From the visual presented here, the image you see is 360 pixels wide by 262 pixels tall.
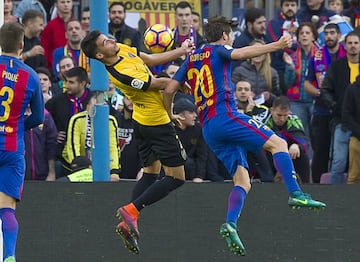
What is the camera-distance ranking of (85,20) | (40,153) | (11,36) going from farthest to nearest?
(85,20) → (40,153) → (11,36)

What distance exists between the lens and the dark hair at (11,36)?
12.2 meters

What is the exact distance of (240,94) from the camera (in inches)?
631

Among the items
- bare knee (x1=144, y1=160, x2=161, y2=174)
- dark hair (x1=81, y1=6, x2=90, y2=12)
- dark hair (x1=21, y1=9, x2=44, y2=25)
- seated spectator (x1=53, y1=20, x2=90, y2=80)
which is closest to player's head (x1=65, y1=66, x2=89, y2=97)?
seated spectator (x1=53, y1=20, x2=90, y2=80)

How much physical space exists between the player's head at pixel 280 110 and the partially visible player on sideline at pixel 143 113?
2.59 m

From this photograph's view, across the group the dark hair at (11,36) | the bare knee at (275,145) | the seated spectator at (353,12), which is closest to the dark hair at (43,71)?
the dark hair at (11,36)

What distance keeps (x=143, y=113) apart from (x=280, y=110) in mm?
2835

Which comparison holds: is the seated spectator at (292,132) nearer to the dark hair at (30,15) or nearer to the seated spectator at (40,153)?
the seated spectator at (40,153)

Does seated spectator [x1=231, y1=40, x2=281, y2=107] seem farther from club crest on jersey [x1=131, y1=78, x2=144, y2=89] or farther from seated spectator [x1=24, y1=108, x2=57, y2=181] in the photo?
club crest on jersey [x1=131, y1=78, x2=144, y2=89]

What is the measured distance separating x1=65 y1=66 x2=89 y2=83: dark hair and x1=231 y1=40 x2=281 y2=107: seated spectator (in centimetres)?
195

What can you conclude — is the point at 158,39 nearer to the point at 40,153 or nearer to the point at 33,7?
the point at 40,153

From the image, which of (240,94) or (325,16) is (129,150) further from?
(325,16)

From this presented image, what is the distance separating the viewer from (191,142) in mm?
15664

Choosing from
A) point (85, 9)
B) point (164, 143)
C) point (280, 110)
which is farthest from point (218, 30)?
point (85, 9)

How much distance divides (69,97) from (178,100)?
1395 mm
